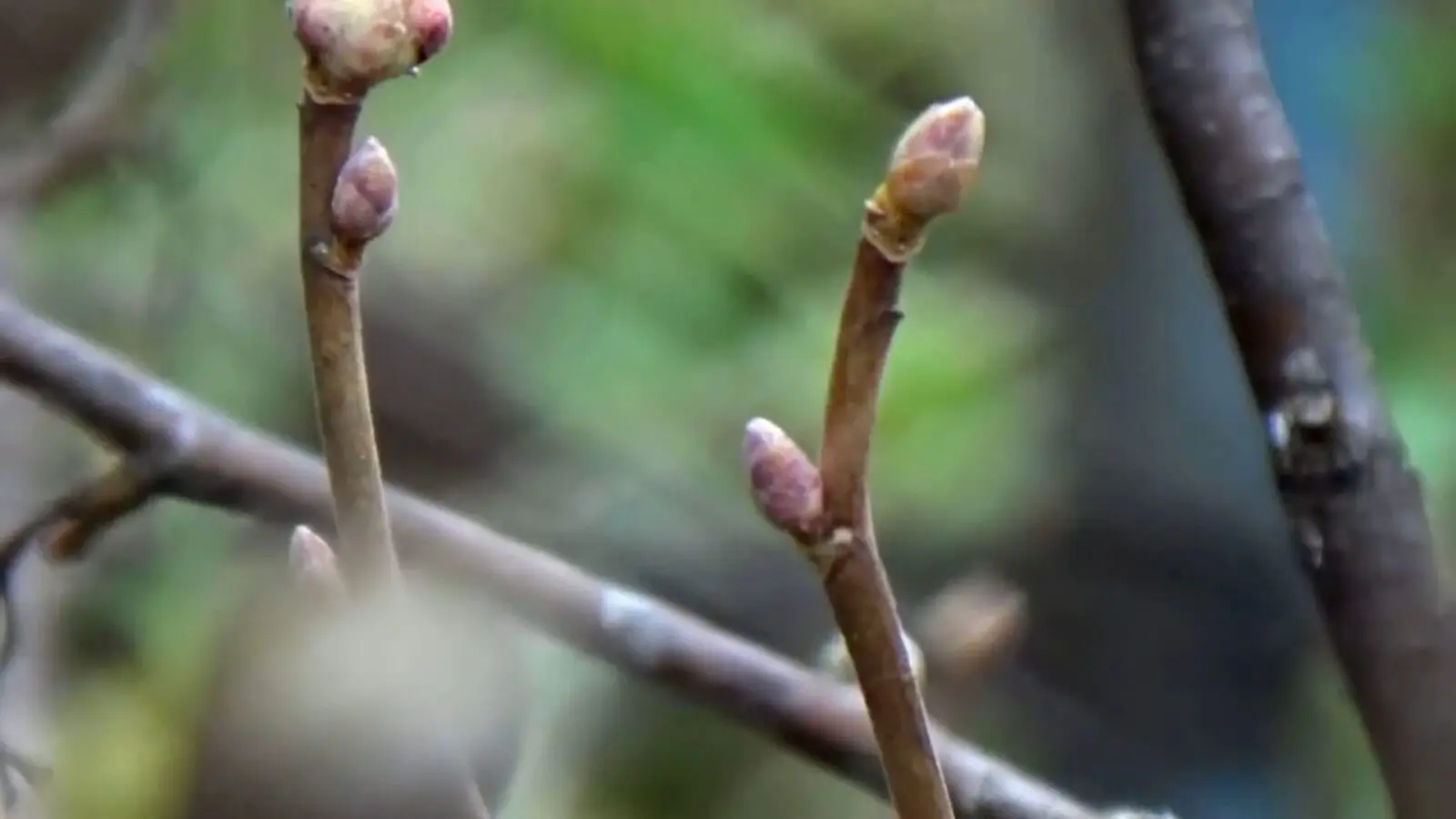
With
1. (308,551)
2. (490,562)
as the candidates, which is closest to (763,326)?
(490,562)

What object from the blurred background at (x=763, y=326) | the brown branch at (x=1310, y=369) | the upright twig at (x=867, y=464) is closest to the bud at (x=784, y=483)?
the upright twig at (x=867, y=464)

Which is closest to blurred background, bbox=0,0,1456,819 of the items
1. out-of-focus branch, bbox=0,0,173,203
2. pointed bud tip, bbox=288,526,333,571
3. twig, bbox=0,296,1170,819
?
out-of-focus branch, bbox=0,0,173,203

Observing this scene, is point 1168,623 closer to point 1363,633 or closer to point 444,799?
point 1363,633

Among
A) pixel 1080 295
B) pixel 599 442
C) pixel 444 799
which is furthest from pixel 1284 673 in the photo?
pixel 444 799

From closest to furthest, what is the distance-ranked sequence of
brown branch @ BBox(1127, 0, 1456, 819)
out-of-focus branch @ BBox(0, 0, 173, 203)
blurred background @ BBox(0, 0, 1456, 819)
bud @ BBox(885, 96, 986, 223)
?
1. bud @ BBox(885, 96, 986, 223)
2. brown branch @ BBox(1127, 0, 1456, 819)
3. out-of-focus branch @ BBox(0, 0, 173, 203)
4. blurred background @ BBox(0, 0, 1456, 819)

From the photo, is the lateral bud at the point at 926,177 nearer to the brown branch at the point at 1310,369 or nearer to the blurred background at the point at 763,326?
the brown branch at the point at 1310,369

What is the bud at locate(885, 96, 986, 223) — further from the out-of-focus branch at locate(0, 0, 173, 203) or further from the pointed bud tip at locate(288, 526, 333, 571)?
the out-of-focus branch at locate(0, 0, 173, 203)
